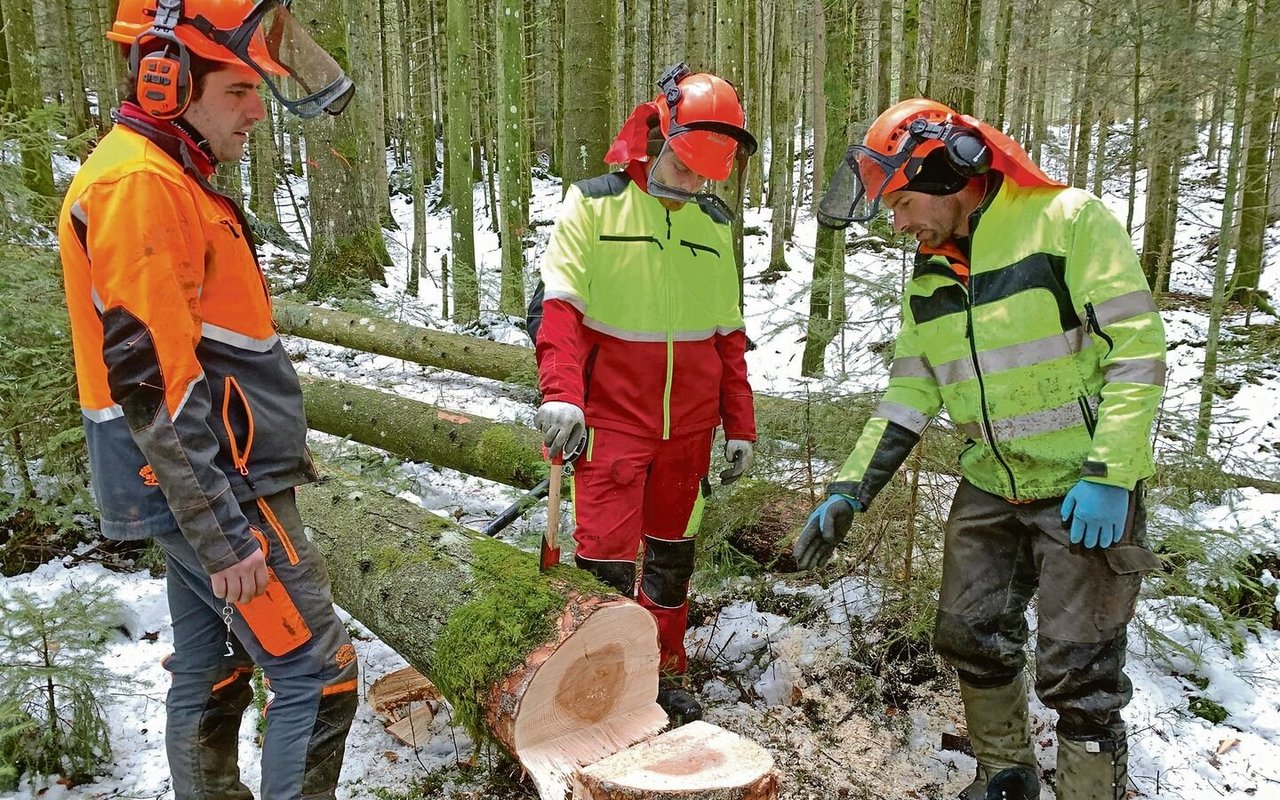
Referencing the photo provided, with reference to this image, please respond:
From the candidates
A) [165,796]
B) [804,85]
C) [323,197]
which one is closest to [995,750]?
[165,796]

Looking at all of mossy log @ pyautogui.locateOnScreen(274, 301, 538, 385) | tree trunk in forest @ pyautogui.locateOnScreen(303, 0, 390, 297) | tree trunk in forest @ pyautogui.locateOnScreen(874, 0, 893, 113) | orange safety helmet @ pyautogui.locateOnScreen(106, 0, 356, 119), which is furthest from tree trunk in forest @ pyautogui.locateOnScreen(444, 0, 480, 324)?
orange safety helmet @ pyautogui.locateOnScreen(106, 0, 356, 119)

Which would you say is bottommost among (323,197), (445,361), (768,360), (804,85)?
(768,360)

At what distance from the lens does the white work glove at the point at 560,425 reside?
105 inches

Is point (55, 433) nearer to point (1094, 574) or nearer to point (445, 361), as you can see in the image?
point (445, 361)

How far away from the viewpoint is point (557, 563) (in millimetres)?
2639

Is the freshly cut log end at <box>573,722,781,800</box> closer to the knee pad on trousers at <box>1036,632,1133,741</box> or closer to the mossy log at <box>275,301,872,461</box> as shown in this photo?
the knee pad on trousers at <box>1036,632,1133,741</box>

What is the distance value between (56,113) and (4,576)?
7.54 ft

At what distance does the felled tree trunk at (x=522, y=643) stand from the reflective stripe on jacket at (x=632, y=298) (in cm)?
75

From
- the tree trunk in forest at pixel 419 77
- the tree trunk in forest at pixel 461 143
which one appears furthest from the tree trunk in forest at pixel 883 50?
the tree trunk in forest at pixel 419 77

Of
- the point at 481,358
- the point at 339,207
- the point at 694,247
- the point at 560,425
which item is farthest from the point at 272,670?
the point at 339,207

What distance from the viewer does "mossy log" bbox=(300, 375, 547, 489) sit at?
4.39 m

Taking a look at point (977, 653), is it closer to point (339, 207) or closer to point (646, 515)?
point (646, 515)

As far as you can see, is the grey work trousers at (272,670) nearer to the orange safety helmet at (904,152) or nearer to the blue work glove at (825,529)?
the blue work glove at (825,529)

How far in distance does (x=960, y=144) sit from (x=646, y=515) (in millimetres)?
1842
